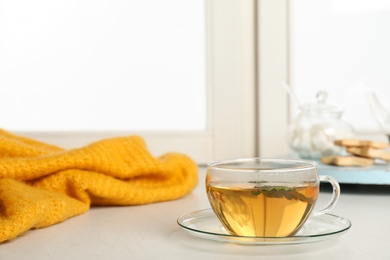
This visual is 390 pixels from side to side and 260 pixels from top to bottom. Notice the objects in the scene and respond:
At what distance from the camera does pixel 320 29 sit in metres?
1.69

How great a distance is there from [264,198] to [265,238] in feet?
0.14

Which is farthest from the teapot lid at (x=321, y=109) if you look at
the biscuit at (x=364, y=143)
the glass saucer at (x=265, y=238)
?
the glass saucer at (x=265, y=238)

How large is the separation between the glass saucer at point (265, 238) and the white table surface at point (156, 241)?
11 mm

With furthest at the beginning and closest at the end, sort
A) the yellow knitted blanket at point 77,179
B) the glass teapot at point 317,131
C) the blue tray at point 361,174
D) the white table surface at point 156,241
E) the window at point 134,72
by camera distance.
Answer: the window at point 134,72
the glass teapot at point 317,131
the blue tray at point 361,174
the yellow knitted blanket at point 77,179
the white table surface at point 156,241

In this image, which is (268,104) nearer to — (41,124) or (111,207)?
(41,124)

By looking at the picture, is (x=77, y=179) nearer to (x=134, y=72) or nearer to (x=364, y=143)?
(x=364, y=143)

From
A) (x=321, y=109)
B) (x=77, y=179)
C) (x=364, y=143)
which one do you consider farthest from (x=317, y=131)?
(x=77, y=179)

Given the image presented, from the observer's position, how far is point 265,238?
70 centimetres

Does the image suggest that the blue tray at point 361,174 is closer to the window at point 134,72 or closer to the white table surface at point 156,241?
the white table surface at point 156,241

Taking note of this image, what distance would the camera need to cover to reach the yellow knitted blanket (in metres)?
0.81

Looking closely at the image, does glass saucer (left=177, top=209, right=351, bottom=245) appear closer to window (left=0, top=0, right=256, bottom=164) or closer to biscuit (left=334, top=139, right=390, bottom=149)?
biscuit (left=334, top=139, right=390, bottom=149)

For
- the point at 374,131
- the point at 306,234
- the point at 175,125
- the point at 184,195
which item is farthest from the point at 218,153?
the point at 306,234

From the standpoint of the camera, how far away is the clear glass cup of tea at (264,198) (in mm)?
698

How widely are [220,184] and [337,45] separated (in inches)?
41.1
